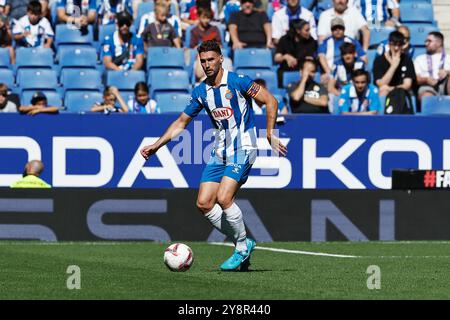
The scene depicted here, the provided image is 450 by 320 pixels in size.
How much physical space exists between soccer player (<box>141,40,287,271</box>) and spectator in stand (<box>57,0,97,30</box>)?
8.97 metres

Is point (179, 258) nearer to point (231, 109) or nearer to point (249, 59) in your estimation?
point (231, 109)

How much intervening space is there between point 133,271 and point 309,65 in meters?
7.77

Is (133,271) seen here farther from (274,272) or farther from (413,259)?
(413,259)

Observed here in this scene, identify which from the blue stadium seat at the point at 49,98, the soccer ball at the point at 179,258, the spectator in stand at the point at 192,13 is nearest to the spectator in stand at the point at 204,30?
the spectator in stand at the point at 192,13

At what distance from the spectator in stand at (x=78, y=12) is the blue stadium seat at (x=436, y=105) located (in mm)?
5923

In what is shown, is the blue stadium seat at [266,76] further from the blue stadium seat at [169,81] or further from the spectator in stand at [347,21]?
the spectator in stand at [347,21]

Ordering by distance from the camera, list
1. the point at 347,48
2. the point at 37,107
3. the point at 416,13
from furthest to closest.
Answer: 1. the point at 416,13
2. the point at 347,48
3. the point at 37,107

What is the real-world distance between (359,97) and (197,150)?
2.83 metres

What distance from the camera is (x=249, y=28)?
21234 mm

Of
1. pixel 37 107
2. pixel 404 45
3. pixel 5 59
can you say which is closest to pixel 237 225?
pixel 37 107

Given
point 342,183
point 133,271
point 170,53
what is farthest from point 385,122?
point 133,271

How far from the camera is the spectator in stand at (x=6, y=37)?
20.5m

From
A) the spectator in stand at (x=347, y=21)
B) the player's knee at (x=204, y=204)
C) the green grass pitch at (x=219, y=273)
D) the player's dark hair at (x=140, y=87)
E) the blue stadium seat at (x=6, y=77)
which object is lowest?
the green grass pitch at (x=219, y=273)

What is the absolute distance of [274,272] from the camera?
12.3m
